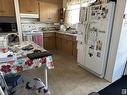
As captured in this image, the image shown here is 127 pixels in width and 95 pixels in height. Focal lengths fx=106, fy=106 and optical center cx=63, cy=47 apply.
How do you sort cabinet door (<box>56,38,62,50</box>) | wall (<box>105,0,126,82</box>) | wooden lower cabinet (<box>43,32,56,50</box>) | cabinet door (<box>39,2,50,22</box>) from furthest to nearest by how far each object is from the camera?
cabinet door (<box>56,38,62,50</box>) → wooden lower cabinet (<box>43,32,56,50</box>) → cabinet door (<box>39,2,50,22</box>) → wall (<box>105,0,126,82</box>)

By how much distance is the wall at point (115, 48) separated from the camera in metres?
1.92

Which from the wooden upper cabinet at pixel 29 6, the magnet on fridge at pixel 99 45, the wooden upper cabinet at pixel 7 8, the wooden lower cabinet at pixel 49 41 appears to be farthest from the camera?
the wooden lower cabinet at pixel 49 41

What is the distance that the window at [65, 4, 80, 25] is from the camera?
4.23 metres

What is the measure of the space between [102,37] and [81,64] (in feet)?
3.38

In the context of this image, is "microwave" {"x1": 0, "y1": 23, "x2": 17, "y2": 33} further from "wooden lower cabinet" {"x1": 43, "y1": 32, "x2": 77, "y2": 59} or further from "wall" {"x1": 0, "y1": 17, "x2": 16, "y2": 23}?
"wooden lower cabinet" {"x1": 43, "y1": 32, "x2": 77, "y2": 59}

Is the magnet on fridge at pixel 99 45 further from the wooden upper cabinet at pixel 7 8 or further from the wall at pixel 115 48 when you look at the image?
the wooden upper cabinet at pixel 7 8

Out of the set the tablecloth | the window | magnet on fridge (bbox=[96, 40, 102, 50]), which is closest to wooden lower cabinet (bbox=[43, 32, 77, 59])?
the window

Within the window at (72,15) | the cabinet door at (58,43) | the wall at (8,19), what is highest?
the window at (72,15)

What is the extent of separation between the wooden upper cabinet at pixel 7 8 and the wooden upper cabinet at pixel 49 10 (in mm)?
1115

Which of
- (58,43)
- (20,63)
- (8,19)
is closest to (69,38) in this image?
(58,43)

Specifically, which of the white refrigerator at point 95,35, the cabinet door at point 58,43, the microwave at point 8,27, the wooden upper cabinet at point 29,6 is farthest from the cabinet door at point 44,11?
the white refrigerator at point 95,35

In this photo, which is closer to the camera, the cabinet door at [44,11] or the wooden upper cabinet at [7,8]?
the wooden upper cabinet at [7,8]

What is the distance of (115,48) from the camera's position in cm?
209

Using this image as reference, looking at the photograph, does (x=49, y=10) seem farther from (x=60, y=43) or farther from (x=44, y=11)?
(x=60, y=43)
